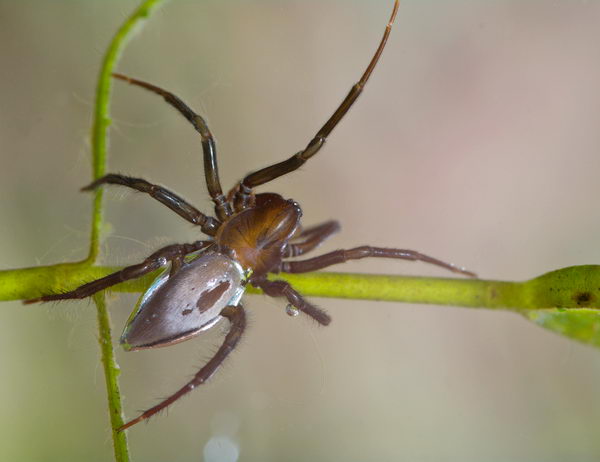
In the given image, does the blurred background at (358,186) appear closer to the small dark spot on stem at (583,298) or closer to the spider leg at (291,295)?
the spider leg at (291,295)

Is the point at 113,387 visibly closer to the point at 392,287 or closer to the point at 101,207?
the point at 101,207

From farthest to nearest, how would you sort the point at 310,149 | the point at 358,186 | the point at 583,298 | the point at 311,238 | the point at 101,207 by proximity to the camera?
1. the point at 358,186
2. the point at 311,238
3. the point at 310,149
4. the point at 101,207
5. the point at 583,298

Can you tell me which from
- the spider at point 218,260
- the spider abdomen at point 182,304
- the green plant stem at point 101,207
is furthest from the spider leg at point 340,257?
the green plant stem at point 101,207

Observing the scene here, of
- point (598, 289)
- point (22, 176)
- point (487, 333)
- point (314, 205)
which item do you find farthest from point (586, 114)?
point (22, 176)

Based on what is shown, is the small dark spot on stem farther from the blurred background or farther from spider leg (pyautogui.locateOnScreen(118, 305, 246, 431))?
A: the blurred background

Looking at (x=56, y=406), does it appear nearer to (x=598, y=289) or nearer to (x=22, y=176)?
(x=22, y=176)

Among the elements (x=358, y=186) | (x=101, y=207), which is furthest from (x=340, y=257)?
(x=358, y=186)
